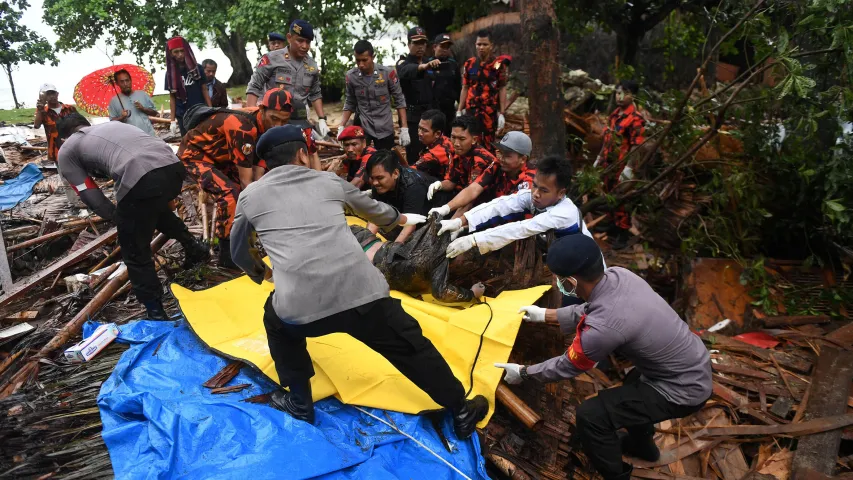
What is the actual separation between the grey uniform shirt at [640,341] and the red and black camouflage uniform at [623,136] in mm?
3329

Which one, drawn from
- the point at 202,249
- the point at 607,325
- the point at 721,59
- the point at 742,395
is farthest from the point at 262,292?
the point at 721,59

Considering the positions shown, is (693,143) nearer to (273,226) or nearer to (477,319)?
(477,319)

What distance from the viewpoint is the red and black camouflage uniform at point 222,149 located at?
4.29 metres

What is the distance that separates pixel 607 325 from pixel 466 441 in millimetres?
1033

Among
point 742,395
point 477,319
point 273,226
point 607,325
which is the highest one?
point 273,226

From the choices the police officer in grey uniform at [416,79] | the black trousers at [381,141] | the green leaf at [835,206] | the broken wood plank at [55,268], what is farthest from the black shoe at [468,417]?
the police officer in grey uniform at [416,79]

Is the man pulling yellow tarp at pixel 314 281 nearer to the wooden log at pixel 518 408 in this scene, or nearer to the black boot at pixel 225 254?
the wooden log at pixel 518 408

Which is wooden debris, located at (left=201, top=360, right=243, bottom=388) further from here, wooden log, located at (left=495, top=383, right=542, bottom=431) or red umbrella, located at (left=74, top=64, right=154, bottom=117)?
red umbrella, located at (left=74, top=64, right=154, bottom=117)

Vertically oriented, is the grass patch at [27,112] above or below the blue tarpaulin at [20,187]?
above

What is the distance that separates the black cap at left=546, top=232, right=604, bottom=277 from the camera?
8.19 ft

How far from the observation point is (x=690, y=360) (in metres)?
2.64

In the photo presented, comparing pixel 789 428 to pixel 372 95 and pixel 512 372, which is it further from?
pixel 372 95

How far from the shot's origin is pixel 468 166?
16.1 ft

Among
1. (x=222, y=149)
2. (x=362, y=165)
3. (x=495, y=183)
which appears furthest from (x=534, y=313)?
(x=222, y=149)
